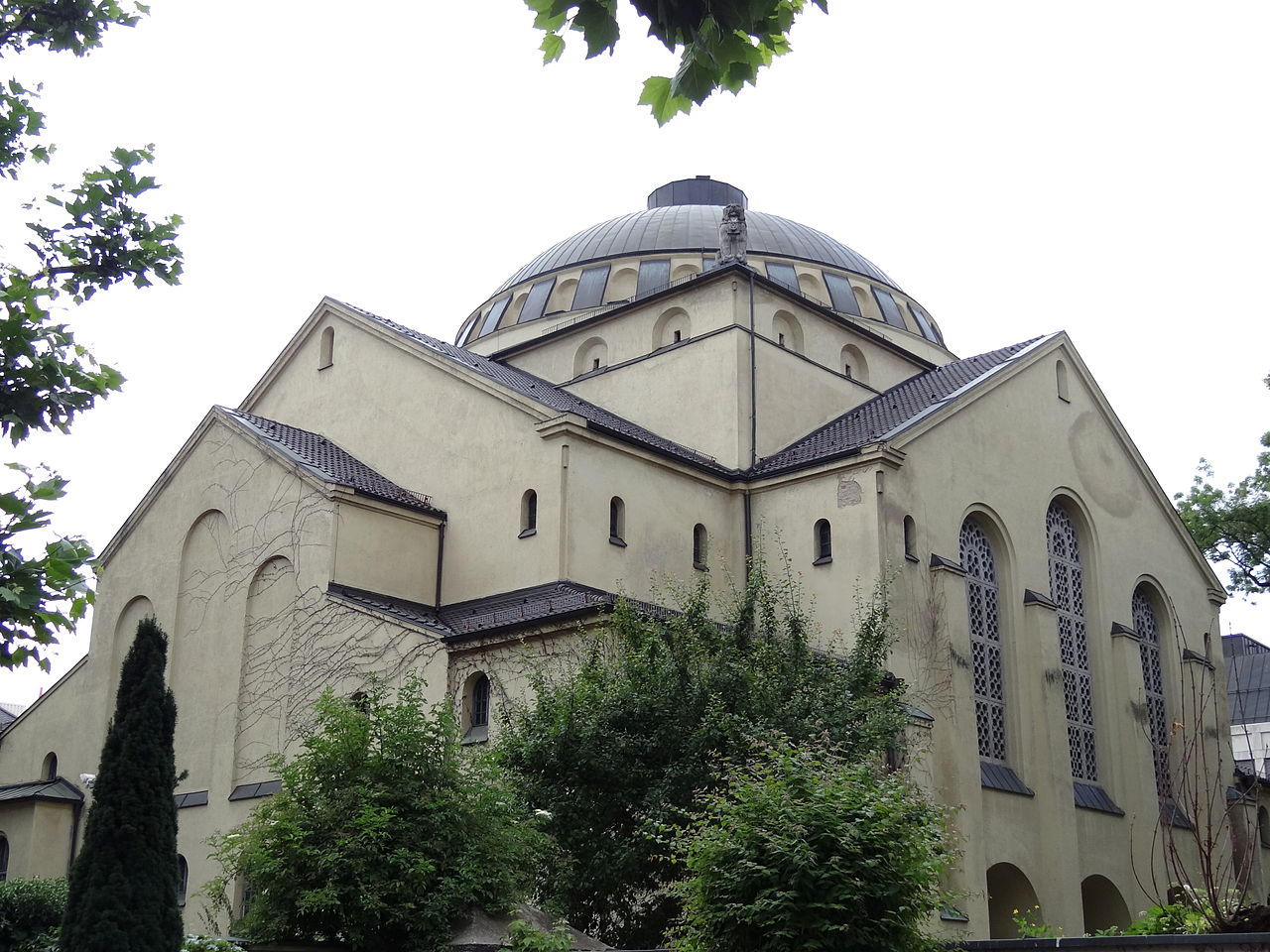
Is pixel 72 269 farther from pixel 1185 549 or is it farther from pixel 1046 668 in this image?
pixel 1185 549

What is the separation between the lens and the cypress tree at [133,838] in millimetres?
13523

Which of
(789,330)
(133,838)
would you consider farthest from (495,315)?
(133,838)

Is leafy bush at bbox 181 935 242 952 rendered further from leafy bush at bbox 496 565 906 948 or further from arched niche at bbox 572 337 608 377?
arched niche at bbox 572 337 608 377

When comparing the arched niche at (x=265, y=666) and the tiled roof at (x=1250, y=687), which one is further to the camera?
the tiled roof at (x=1250, y=687)

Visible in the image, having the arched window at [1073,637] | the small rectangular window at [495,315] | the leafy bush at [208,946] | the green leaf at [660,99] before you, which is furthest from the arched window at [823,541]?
the green leaf at [660,99]

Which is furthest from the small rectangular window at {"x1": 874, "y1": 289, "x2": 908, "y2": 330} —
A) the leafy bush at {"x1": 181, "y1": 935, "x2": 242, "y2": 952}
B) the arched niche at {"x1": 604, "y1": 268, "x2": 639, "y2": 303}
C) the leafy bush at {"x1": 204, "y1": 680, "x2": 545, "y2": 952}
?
the leafy bush at {"x1": 181, "y1": 935, "x2": 242, "y2": 952}

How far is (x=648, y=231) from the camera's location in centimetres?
4100

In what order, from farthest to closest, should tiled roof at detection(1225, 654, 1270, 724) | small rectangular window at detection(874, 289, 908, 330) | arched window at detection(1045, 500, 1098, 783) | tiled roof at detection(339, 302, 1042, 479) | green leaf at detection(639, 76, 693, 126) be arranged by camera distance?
tiled roof at detection(1225, 654, 1270, 724), small rectangular window at detection(874, 289, 908, 330), arched window at detection(1045, 500, 1098, 783), tiled roof at detection(339, 302, 1042, 479), green leaf at detection(639, 76, 693, 126)

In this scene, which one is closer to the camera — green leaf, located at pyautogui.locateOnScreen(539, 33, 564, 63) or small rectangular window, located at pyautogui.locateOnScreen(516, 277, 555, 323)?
green leaf, located at pyautogui.locateOnScreen(539, 33, 564, 63)

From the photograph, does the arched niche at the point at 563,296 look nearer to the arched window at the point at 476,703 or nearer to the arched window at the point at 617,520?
the arched window at the point at 617,520

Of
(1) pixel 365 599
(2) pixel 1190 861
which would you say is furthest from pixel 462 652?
(2) pixel 1190 861

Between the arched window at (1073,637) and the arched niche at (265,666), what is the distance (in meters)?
15.3

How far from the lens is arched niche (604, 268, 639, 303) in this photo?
39125 mm

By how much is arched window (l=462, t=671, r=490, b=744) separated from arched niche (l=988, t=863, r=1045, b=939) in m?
9.95
